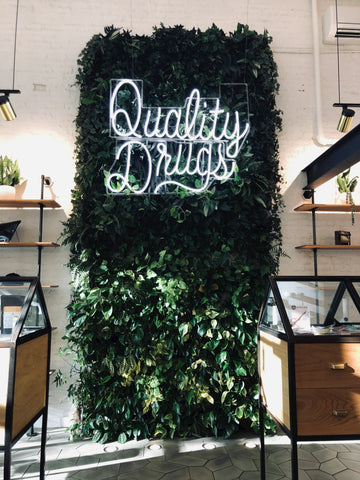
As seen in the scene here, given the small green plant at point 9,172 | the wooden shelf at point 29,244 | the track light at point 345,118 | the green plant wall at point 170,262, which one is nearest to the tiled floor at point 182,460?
the green plant wall at point 170,262

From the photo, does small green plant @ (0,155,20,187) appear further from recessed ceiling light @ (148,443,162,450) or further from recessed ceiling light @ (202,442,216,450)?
recessed ceiling light @ (202,442,216,450)

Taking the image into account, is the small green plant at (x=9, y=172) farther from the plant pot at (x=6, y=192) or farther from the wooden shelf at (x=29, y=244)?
the wooden shelf at (x=29, y=244)

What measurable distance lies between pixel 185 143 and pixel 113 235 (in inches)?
44.7

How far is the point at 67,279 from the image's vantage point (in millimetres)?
3619

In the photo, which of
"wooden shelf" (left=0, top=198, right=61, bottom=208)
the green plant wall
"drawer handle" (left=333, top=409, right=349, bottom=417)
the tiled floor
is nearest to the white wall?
"wooden shelf" (left=0, top=198, right=61, bottom=208)

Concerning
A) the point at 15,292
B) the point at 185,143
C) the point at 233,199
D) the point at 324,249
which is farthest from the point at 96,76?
the point at 324,249

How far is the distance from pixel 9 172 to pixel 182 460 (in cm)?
296

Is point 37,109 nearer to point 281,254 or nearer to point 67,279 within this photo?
point 67,279

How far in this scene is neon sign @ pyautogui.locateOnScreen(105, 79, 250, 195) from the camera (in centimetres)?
336

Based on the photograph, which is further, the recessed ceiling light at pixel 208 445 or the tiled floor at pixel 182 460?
the recessed ceiling light at pixel 208 445

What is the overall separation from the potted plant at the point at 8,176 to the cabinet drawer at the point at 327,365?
2864mm

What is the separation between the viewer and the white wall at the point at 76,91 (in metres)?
3.68

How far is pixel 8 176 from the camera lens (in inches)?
137

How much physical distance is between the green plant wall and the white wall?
0.23 m
